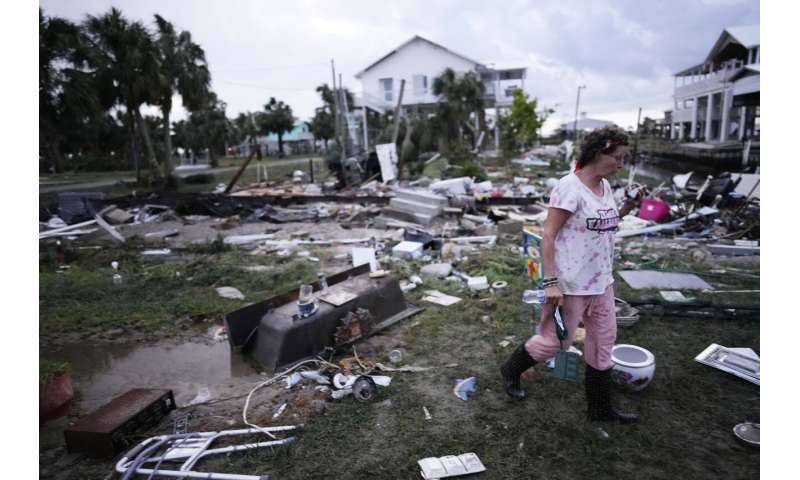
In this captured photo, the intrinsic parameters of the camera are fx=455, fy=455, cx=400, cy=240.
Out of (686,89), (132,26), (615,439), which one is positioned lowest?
(615,439)

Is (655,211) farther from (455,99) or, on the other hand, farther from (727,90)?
(727,90)

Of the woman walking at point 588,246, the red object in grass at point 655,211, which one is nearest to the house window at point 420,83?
the red object in grass at point 655,211

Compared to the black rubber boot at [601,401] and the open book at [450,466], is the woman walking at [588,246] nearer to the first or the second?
the black rubber boot at [601,401]

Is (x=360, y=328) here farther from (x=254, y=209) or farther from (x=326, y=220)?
(x=254, y=209)

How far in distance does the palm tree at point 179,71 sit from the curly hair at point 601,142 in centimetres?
2050

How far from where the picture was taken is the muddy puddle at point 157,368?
3.84 meters

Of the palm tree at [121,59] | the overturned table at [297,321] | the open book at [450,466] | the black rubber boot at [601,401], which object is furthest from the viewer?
the palm tree at [121,59]

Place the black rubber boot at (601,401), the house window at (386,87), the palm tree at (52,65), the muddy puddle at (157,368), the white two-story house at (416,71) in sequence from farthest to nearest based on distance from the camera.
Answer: the house window at (386,87), the white two-story house at (416,71), the palm tree at (52,65), the muddy puddle at (157,368), the black rubber boot at (601,401)

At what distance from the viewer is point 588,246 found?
9.04 feet

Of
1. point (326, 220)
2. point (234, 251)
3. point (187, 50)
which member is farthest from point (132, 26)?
point (234, 251)

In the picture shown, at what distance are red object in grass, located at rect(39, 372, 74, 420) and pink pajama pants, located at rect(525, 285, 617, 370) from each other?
145 inches

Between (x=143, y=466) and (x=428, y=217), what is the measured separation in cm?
832

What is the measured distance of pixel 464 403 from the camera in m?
3.41

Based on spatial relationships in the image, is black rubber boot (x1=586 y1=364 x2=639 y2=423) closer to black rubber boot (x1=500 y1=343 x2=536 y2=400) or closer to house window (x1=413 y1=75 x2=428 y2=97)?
black rubber boot (x1=500 y1=343 x2=536 y2=400)
